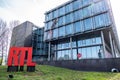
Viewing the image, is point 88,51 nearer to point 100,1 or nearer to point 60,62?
point 60,62

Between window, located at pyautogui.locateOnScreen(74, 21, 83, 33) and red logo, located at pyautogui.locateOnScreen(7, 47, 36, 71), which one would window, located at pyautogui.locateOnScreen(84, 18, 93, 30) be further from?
red logo, located at pyautogui.locateOnScreen(7, 47, 36, 71)

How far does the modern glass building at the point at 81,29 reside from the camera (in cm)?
3022

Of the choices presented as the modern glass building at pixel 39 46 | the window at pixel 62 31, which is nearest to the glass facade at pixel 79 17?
the window at pixel 62 31

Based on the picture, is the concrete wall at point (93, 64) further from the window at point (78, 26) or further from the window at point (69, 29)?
the window at point (69, 29)

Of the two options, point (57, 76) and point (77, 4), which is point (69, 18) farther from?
point (57, 76)

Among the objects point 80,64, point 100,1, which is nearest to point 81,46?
point 80,64

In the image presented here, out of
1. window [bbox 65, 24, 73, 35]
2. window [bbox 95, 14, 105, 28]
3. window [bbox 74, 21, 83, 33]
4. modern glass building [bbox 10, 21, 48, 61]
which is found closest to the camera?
window [bbox 95, 14, 105, 28]

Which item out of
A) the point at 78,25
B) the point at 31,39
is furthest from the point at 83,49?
the point at 31,39

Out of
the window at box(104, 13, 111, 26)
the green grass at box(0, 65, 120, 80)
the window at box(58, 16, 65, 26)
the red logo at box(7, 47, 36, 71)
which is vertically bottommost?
the green grass at box(0, 65, 120, 80)

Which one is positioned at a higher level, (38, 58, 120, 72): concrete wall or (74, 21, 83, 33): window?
(74, 21, 83, 33): window

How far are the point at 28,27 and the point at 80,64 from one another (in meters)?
32.1

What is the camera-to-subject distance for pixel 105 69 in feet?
71.7

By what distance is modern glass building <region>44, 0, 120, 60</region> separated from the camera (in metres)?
30.2

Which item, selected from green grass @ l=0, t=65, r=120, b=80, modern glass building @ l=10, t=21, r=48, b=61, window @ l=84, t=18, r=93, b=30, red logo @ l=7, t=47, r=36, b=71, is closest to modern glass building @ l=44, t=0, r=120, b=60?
window @ l=84, t=18, r=93, b=30
